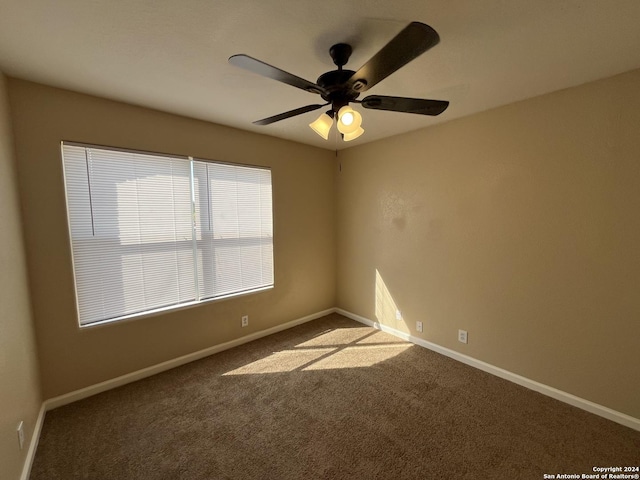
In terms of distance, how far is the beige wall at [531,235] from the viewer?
1.85 m

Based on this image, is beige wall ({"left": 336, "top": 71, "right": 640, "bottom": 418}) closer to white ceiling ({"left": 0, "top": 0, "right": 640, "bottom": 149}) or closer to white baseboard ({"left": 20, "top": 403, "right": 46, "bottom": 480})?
white ceiling ({"left": 0, "top": 0, "right": 640, "bottom": 149})

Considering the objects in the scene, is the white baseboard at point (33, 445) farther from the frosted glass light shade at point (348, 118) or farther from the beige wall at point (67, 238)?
the frosted glass light shade at point (348, 118)

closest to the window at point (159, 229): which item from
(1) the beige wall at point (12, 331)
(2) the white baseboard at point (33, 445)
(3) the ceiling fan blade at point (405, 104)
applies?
(1) the beige wall at point (12, 331)

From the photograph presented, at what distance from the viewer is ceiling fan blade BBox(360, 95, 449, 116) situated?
56.1 inches

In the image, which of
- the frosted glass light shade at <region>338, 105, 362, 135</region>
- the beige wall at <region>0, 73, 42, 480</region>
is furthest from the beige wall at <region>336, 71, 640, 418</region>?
the beige wall at <region>0, 73, 42, 480</region>

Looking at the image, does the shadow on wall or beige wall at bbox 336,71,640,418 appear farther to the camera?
the shadow on wall

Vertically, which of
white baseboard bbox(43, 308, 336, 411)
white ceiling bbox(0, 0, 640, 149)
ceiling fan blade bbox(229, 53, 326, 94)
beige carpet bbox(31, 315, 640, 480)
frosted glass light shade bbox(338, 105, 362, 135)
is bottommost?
beige carpet bbox(31, 315, 640, 480)

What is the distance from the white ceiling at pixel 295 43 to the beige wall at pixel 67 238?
220 mm

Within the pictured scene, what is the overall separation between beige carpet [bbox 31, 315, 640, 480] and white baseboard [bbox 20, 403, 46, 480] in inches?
1.3

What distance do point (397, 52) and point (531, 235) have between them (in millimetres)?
1955

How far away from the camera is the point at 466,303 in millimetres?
2652

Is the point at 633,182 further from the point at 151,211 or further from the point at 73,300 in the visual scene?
the point at 73,300

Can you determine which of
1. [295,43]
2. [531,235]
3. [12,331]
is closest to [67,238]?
[12,331]

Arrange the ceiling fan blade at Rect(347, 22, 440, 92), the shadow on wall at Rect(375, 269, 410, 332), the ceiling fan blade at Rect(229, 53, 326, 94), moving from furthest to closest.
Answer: the shadow on wall at Rect(375, 269, 410, 332)
the ceiling fan blade at Rect(229, 53, 326, 94)
the ceiling fan blade at Rect(347, 22, 440, 92)
